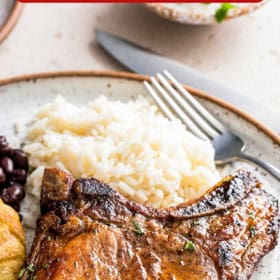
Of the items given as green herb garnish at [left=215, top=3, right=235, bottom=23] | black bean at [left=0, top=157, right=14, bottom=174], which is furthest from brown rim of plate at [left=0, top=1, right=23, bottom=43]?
green herb garnish at [left=215, top=3, right=235, bottom=23]

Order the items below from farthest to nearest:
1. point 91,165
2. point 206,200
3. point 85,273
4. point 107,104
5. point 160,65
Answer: point 160,65 → point 107,104 → point 91,165 → point 206,200 → point 85,273

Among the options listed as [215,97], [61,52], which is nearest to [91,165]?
[215,97]

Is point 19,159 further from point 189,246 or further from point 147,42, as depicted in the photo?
point 147,42

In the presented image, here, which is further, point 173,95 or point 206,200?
point 173,95

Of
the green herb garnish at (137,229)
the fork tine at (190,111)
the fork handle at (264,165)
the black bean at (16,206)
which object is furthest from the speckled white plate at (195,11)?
the green herb garnish at (137,229)

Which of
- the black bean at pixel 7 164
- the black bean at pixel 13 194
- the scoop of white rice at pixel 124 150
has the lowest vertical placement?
the black bean at pixel 13 194

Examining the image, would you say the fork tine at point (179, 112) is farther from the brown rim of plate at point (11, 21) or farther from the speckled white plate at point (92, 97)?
the brown rim of plate at point (11, 21)

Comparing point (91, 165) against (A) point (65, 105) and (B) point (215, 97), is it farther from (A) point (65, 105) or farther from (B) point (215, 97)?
(B) point (215, 97)

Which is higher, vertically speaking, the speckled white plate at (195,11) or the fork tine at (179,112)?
the speckled white plate at (195,11)
